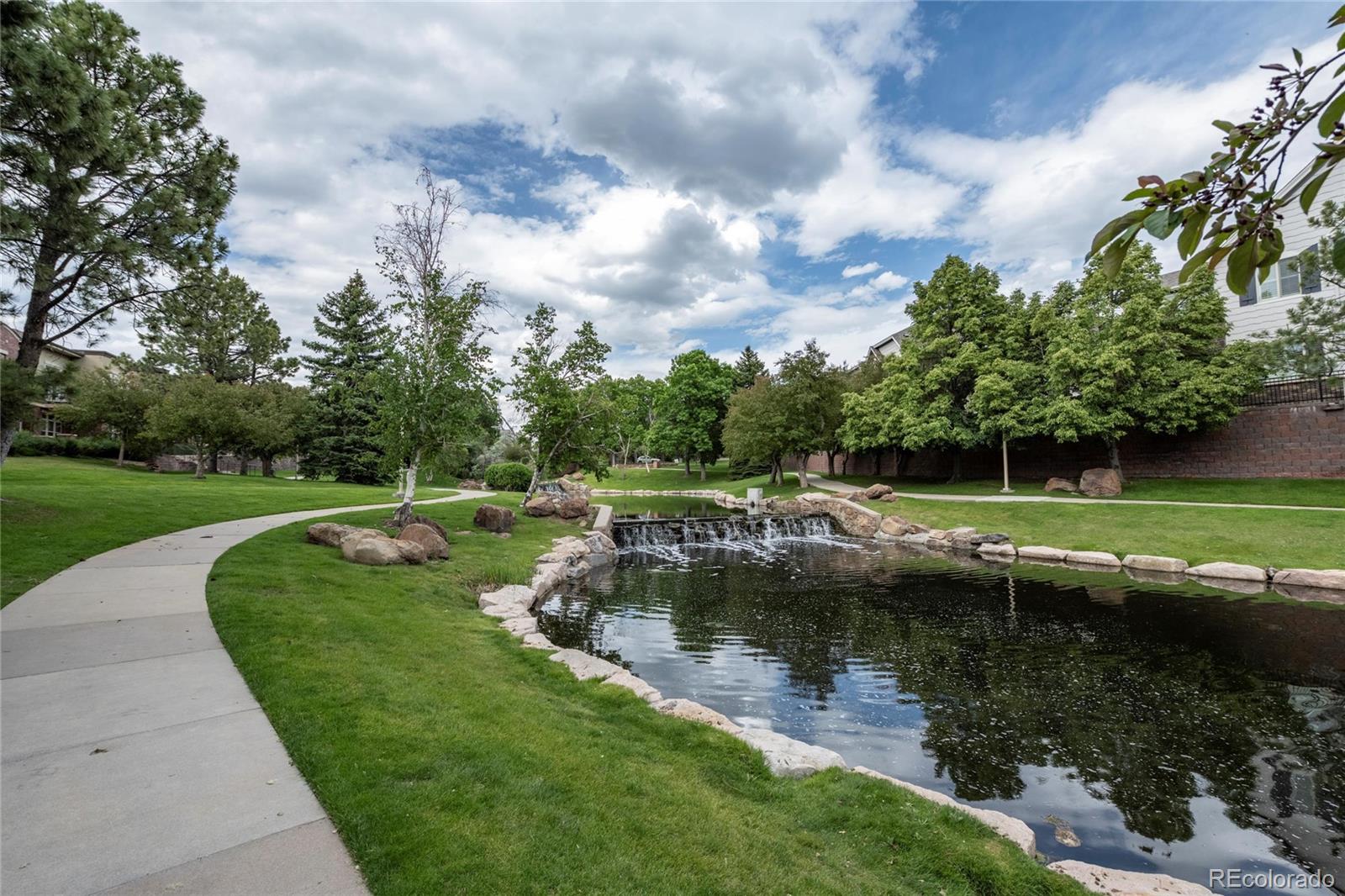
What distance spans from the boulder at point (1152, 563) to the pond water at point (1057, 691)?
5.24ft

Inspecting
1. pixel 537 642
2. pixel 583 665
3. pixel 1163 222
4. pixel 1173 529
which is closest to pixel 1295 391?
pixel 1173 529

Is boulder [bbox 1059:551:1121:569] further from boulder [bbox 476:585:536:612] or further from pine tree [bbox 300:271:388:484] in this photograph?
pine tree [bbox 300:271:388:484]

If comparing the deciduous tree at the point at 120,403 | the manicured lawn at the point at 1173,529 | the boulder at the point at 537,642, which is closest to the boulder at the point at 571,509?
the manicured lawn at the point at 1173,529

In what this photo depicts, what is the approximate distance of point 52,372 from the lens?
8492mm

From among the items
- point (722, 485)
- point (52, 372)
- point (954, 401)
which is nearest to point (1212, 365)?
point (954, 401)

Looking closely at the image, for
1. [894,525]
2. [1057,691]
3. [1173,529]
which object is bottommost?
[1057,691]

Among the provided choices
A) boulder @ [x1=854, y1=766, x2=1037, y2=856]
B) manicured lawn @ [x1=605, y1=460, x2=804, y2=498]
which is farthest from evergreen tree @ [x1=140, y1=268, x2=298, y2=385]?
boulder @ [x1=854, y1=766, x2=1037, y2=856]

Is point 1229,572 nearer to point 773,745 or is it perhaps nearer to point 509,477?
point 773,745

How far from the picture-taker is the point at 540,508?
19125 mm

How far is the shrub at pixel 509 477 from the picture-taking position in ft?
111

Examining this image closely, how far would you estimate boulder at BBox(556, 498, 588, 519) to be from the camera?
63.7ft

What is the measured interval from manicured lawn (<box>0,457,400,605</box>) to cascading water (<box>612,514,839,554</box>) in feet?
27.6

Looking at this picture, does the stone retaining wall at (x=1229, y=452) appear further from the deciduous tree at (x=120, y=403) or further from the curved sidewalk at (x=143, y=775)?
the deciduous tree at (x=120, y=403)

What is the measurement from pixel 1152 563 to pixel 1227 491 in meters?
10.2
